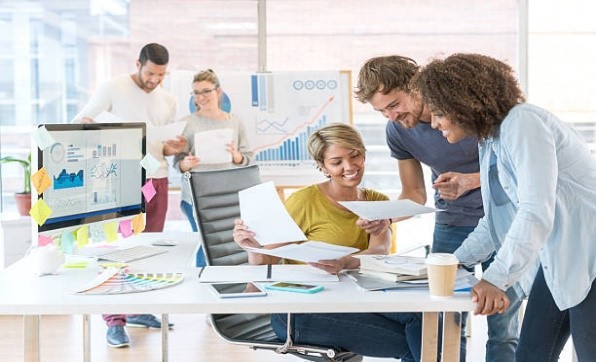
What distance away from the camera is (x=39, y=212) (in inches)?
110

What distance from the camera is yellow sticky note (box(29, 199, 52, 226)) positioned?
2789mm

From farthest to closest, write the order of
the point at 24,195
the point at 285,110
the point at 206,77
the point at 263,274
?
the point at 285,110
the point at 24,195
the point at 206,77
the point at 263,274

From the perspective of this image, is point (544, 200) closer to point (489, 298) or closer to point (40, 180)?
point (489, 298)

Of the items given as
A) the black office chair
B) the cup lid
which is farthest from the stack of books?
the black office chair

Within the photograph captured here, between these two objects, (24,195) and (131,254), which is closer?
(131,254)

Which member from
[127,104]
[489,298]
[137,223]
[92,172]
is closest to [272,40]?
[127,104]

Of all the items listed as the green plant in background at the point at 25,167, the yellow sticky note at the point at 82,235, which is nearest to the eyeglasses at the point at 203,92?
the green plant in background at the point at 25,167

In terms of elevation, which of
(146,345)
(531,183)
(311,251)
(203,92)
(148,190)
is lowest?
(146,345)

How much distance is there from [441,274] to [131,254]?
1182mm

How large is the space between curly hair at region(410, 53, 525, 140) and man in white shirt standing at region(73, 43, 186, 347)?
2.69 metres

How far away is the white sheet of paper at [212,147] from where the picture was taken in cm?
482

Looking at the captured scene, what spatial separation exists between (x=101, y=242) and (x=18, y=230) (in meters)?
2.03

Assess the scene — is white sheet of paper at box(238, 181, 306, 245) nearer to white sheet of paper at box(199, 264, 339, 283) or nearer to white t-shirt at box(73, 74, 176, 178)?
white sheet of paper at box(199, 264, 339, 283)

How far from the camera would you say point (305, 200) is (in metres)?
3.01
